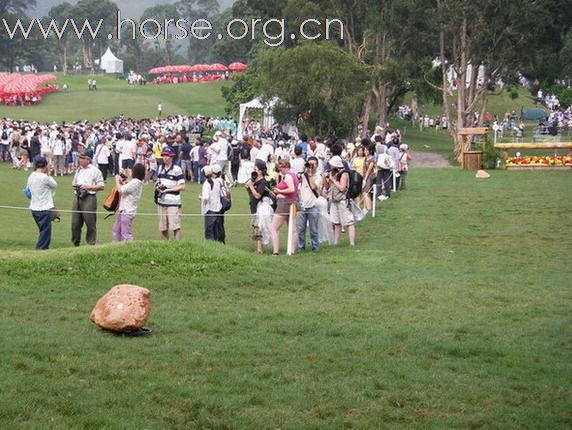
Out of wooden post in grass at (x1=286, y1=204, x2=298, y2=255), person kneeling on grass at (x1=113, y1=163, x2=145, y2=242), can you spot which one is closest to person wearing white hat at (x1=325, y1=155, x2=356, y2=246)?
wooden post in grass at (x1=286, y1=204, x2=298, y2=255)

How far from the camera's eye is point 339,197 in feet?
64.1

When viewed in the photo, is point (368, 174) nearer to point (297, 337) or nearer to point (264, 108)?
point (297, 337)

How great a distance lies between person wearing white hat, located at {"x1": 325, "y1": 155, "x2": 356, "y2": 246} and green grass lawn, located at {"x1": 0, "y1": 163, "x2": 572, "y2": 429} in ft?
1.91

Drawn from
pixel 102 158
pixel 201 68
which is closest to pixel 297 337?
pixel 102 158

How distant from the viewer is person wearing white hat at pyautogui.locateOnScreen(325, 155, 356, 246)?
1939 cm

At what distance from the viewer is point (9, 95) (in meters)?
89.4

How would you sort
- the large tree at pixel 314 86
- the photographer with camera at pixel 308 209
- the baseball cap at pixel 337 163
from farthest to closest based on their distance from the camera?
the large tree at pixel 314 86 < the baseball cap at pixel 337 163 < the photographer with camera at pixel 308 209

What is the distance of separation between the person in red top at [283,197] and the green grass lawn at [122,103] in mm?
60530

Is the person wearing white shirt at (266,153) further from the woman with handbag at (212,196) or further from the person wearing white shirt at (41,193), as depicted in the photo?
the person wearing white shirt at (41,193)

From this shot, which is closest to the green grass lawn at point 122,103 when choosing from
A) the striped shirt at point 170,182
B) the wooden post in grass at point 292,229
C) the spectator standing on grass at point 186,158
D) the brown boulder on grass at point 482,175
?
the spectator standing on grass at point 186,158

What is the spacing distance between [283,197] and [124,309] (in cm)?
816

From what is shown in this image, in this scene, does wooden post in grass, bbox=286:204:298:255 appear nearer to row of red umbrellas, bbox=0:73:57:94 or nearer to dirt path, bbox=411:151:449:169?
dirt path, bbox=411:151:449:169

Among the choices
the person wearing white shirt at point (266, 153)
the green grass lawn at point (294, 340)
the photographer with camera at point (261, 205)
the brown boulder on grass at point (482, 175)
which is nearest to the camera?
the green grass lawn at point (294, 340)

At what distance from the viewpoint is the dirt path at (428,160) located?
171ft
